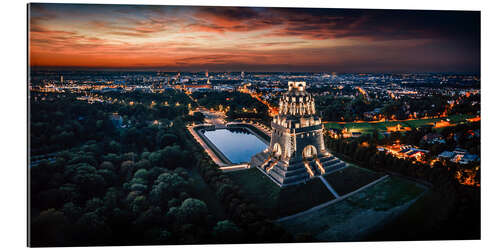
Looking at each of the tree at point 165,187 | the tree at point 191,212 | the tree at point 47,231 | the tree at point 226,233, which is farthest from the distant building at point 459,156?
the tree at point 47,231

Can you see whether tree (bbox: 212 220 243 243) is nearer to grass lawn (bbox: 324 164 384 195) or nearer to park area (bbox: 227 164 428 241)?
park area (bbox: 227 164 428 241)

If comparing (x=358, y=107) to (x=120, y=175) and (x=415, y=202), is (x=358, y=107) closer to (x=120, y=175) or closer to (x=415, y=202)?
(x=415, y=202)

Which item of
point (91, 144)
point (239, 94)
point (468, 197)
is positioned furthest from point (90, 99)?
point (239, 94)

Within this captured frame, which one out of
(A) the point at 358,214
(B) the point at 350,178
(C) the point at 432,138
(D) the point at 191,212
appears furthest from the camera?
(C) the point at 432,138

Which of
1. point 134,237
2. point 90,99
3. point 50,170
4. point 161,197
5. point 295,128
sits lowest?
point 134,237

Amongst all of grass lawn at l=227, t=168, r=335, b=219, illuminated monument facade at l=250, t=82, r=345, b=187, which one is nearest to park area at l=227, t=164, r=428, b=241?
grass lawn at l=227, t=168, r=335, b=219

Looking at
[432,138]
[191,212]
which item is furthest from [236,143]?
[432,138]

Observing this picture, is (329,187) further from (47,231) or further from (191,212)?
(47,231)
